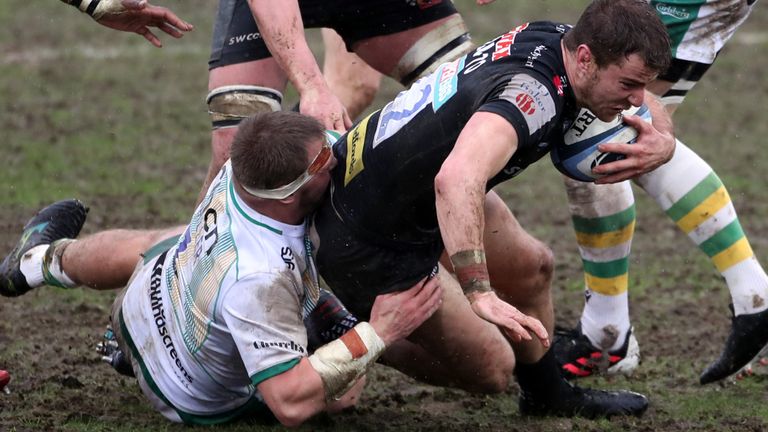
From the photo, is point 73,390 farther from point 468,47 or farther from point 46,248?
point 468,47

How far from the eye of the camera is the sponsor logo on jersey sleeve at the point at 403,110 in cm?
430

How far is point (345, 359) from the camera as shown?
4.34 meters

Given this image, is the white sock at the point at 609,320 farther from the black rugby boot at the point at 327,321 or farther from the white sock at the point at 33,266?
the white sock at the point at 33,266

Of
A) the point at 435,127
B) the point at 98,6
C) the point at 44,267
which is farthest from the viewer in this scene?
the point at 98,6

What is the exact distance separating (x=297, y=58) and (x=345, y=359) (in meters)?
1.28

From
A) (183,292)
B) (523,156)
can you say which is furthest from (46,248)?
(523,156)

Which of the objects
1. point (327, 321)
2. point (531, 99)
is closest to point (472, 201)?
point (531, 99)

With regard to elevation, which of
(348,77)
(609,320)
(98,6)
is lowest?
(609,320)

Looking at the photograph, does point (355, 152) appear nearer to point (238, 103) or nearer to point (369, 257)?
point (369, 257)

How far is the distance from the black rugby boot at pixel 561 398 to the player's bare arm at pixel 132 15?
2.15m

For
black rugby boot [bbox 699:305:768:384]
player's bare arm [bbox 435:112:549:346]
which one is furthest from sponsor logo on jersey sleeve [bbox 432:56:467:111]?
black rugby boot [bbox 699:305:768:384]

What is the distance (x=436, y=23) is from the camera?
225 inches

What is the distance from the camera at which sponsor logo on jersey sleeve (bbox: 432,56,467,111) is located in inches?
166

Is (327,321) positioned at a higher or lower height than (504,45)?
lower
